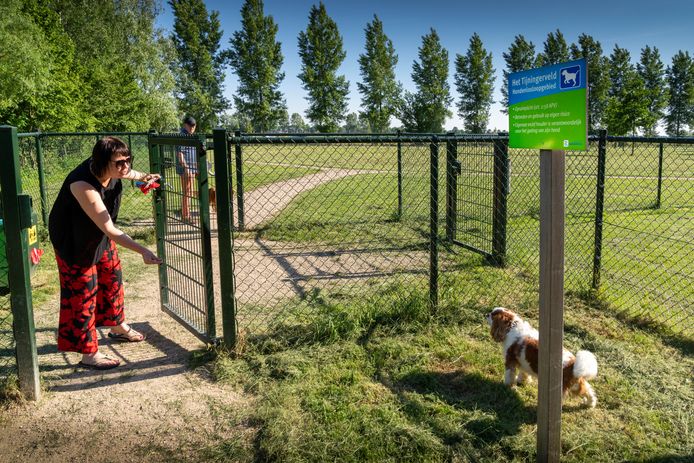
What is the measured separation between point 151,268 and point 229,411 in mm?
3816

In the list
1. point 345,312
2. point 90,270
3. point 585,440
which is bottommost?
point 585,440

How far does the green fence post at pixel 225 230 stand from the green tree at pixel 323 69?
5409cm

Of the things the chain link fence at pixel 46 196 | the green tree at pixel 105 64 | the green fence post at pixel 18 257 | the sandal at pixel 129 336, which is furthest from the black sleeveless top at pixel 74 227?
the green tree at pixel 105 64

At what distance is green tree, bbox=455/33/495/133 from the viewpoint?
6297 cm

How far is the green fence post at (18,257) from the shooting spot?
128 inches

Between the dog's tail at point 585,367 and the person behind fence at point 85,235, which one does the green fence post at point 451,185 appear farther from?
the person behind fence at point 85,235

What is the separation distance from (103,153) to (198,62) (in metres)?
56.0

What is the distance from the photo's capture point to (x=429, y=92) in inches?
2356

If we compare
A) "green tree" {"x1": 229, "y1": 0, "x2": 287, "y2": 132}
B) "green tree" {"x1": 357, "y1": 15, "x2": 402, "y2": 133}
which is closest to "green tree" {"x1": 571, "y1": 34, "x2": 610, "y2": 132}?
"green tree" {"x1": 357, "y1": 15, "x2": 402, "y2": 133}

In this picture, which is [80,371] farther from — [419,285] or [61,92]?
[61,92]

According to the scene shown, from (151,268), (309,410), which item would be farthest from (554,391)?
(151,268)

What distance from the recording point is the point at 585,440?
9.89ft

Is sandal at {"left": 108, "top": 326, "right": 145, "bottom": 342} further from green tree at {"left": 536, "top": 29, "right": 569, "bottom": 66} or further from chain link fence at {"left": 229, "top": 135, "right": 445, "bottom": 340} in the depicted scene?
green tree at {"left": 536, "top": 29, "right": 569, "bottom": 66}

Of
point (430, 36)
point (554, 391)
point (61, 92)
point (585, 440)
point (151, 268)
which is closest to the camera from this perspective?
point (554, 391)
